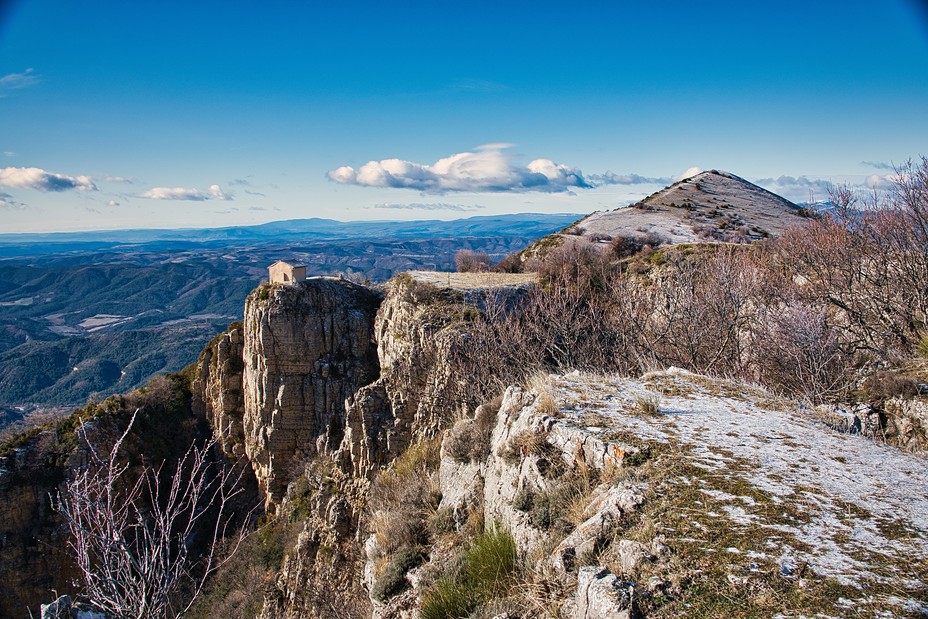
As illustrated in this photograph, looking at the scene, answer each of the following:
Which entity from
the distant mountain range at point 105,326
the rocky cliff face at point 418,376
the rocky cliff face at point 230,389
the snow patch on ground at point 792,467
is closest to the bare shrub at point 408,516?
the snow patch on ground at point 792,467

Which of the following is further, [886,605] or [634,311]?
[634,311]

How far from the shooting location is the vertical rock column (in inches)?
979

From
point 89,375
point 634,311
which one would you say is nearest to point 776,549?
point 634,311

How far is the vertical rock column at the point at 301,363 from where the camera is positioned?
81.6ft

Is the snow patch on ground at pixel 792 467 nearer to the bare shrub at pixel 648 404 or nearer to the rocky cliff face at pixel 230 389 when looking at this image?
the bare shrub at pixel 648 404

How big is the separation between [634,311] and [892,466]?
11709 mm

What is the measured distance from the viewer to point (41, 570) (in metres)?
24.8

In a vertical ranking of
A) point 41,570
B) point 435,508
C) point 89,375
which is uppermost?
point 435,508

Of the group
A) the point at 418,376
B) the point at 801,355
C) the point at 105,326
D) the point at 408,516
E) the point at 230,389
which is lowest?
the point at 105,326

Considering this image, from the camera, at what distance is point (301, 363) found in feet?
82.8

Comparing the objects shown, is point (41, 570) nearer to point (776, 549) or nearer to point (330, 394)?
point (330, 394)

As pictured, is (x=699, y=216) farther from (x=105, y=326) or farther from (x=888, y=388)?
(x=105, y=326)

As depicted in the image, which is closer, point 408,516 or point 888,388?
point 408,516

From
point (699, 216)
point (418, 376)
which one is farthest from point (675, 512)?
point (699, 216)
